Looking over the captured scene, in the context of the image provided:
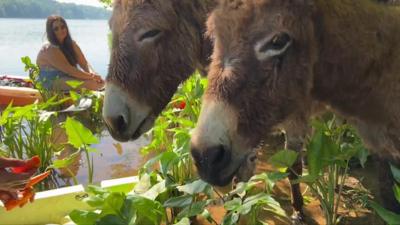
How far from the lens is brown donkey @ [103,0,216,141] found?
2.42 meters

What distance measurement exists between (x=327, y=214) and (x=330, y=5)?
1.65 meters

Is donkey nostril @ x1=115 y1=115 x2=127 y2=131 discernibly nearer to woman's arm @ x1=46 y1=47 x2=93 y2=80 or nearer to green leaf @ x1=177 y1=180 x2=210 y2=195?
green leaf @ x1=177 y1=180 x2=210 y2=195

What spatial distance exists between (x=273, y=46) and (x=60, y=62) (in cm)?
568

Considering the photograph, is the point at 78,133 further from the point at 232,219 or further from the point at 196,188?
the point at 232,219

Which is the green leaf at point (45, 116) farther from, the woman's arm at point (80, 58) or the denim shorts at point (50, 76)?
the woman's arm at point (80, 58)

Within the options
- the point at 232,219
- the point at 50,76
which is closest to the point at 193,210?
the point at 232,219

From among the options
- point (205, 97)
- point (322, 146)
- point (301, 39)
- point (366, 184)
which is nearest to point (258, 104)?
point (205, 97)

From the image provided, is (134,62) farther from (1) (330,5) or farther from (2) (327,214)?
(2) (327,214)

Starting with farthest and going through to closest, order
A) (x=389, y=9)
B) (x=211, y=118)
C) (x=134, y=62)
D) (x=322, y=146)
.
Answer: (x=134, y=62), (x=322, y=146), (x=389, y=9), (x=211, y=118)

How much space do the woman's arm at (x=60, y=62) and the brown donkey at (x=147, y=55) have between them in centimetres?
438

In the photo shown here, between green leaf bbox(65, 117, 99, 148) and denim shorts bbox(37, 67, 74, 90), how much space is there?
3600 millimetres

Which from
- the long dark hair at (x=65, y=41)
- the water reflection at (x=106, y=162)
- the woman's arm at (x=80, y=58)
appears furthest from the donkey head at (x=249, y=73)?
the woman's arm at (x=80, y=58)

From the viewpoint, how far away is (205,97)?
1643mm

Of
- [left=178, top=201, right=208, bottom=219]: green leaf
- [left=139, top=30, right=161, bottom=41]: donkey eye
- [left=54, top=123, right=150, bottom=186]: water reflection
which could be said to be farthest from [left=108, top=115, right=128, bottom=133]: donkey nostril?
[left=54, top=123, right=150, bottom=186]: water reflection
